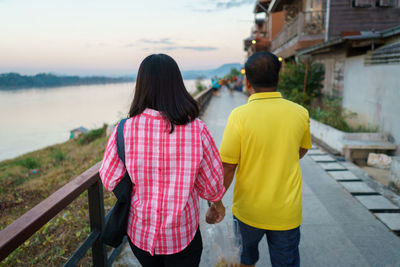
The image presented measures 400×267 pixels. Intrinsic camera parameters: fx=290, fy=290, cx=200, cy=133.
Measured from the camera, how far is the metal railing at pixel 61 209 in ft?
3.93

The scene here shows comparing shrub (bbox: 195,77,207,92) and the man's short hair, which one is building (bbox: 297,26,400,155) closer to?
the man's short hair

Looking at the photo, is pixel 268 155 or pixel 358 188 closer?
pixel 268 155

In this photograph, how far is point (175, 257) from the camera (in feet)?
4.63

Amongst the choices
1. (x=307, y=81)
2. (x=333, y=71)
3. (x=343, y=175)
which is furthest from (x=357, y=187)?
(x=307, y=81)

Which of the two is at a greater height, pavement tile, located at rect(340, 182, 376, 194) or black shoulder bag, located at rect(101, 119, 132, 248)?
black shoulder bag, located at rect(101, 119, 132, 248)

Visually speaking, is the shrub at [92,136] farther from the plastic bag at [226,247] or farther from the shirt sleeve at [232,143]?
the shirt sleeve at [232,143]

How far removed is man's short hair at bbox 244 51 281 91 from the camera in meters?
1.62

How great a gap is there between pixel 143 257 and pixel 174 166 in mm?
524

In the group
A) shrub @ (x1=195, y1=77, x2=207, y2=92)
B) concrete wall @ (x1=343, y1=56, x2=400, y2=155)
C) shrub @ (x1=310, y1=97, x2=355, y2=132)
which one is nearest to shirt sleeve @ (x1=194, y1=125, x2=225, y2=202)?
concrete wall @ (x1=343, y1=56, x2=400, y2=155)

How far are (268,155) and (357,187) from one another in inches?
140

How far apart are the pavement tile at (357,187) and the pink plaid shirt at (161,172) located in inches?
147

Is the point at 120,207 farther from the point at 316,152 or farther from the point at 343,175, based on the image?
the point at 316,152

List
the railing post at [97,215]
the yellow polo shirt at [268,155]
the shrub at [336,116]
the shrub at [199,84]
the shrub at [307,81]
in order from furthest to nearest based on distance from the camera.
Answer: the shrub at [199,84], the shrub at [307,81], the shrub at [336,116], the railing post at [97,215], the yellow polo shirt at [268,155]

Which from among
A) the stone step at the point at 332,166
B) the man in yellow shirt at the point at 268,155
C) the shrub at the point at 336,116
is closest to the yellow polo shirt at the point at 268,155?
the man in yellow shirt at the point at 268,155
